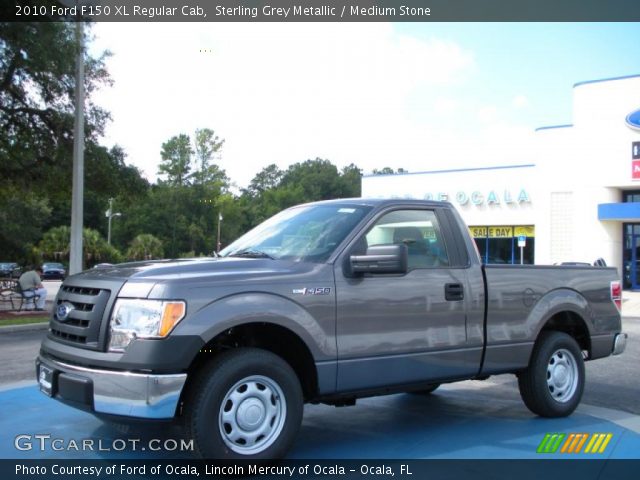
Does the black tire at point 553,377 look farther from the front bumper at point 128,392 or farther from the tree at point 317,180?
the tree at point 317,180

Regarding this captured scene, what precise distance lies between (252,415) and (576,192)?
32.2 m

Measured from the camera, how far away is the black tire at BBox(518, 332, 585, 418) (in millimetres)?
6250

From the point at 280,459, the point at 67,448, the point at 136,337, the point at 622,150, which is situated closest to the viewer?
the point at 136,337

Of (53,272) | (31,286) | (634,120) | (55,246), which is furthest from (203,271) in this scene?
(55,246)

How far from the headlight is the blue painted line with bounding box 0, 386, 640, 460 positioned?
0.57m

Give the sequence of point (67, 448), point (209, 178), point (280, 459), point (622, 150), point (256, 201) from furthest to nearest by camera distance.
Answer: point (256, 201) → point (209, 178) → point (622, 150) → point (67, 448) → point (280, 459)

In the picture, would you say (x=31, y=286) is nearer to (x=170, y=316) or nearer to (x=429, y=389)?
(x=429, y=389)

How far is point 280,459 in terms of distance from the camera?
4.60 metres

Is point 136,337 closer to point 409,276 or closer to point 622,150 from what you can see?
point 409,276

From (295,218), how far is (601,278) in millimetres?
3333

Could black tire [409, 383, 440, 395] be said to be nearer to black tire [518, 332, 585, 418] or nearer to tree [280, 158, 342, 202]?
black tire [518, 332, 585, 418]

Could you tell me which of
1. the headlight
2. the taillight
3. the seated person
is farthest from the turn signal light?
the seated person

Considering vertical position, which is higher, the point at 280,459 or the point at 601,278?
the point at 601,278

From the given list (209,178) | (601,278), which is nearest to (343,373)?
(601,278)
